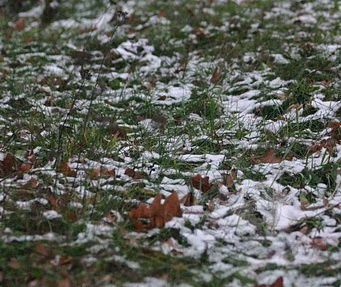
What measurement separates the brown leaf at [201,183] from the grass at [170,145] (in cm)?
4

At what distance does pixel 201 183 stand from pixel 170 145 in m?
0.63

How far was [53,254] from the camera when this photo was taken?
2549 millimetres

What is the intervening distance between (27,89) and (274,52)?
233cm

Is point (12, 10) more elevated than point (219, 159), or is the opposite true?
point (12, 10)

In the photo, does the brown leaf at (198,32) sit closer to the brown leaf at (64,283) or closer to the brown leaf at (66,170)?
the brown leaf at (66,170)

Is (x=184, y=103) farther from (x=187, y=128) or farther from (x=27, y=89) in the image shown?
(x=27, y=89)

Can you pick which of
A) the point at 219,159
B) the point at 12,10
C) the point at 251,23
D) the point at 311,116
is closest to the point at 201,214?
the point at 219,159

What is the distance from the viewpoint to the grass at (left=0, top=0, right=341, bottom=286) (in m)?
2.60

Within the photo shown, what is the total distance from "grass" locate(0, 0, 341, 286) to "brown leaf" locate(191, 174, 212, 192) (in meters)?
0.04

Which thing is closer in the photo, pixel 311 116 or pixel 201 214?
pixel 201 214

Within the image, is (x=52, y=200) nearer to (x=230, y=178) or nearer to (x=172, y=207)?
(x=172, y=207)

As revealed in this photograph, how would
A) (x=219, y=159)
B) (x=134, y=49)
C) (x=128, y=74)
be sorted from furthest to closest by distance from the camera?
(x=134, y=49), (x=128, y=74), (x=219, y=159)

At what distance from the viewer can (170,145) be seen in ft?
12.5

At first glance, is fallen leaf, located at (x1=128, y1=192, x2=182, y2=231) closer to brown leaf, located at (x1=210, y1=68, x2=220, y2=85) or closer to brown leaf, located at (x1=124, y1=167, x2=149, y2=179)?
brown leaf, located at (x1=124, y1=167, x2=149, y2=179)
